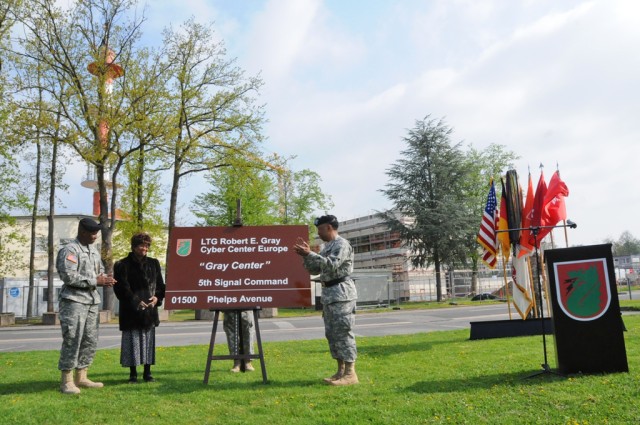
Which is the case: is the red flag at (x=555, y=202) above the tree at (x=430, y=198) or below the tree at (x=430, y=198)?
below

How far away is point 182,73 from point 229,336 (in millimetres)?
23078

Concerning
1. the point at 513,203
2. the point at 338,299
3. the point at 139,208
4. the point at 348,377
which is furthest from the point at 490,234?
the point at 139,208

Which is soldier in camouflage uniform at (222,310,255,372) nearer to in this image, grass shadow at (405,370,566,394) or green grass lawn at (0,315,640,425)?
green grass lawn at (0,315,640,425)

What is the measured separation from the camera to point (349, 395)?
5.66 meters

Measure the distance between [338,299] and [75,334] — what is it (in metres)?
3.24

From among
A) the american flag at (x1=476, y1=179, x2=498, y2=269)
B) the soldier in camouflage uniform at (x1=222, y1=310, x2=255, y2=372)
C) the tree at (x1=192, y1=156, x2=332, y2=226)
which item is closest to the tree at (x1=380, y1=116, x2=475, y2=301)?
the tree at (x1=192, y1=156, x2=332, y2=226)

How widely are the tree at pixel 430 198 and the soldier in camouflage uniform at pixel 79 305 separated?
1269 inches

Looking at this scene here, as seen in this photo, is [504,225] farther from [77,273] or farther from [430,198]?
[430,198]

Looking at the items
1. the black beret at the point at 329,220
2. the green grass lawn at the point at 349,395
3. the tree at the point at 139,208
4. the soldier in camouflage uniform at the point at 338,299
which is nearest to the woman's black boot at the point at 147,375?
the green grass lawn at the point at 349,395

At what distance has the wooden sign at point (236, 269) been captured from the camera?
707 cm

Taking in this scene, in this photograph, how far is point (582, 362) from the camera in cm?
601

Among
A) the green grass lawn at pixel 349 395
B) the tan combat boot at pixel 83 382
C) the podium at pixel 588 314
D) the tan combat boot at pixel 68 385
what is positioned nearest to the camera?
the green grass lawn at pixel 349 395

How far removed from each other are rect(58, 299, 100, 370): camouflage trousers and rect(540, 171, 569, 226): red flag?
8.92m

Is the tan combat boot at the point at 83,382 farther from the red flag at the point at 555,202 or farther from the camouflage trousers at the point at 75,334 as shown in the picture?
the red flag at the point at 555,202
